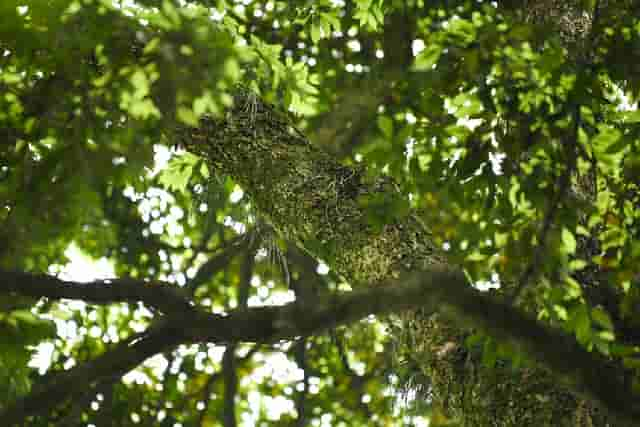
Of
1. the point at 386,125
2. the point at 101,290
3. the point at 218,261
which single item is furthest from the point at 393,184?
the point at 218,261

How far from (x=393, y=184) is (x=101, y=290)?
6.04 ft

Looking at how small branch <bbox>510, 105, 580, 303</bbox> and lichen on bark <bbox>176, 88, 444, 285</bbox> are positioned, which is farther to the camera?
lichen on bark <bbox>176, 88, 444, 285</bbox>

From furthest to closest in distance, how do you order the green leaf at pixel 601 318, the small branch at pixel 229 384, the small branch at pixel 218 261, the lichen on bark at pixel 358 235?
1. the small branch at pixel 218 261
2. the small branch at pixel 229 384
3. the lichen on bark at pixel 358 235
4. the green leaf at pixel 601 318

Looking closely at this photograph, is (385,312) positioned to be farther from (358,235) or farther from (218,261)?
(218,261)

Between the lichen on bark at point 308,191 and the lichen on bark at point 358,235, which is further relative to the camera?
the lichen on bark at point 308,191

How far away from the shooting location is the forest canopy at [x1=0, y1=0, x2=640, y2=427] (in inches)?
70.5

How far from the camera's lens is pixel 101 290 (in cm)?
193

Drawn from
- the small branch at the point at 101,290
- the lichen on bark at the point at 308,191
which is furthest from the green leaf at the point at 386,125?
the small branch at the point at 101,290

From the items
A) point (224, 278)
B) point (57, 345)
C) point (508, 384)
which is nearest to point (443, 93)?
point (508, 384)

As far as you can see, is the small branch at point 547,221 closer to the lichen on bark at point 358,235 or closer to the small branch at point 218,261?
the lichen on bark at point 358,235

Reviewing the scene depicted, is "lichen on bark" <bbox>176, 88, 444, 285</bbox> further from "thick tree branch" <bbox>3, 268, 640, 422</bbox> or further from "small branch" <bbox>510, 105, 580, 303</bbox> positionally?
"thick tree branch" <bbox>3, 268, 640, 422</bbox>

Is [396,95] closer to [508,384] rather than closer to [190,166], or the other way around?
[508,384]

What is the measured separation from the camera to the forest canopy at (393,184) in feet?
5.88

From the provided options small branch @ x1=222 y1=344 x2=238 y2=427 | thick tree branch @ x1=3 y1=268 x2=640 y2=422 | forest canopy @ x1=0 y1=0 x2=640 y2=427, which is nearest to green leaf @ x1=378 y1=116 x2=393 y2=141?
forest canopy @ x1=0 y1=0 x2=640 y2=427
